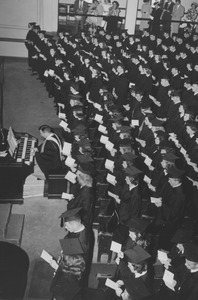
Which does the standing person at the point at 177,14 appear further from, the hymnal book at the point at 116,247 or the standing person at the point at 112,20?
the hymnal book at the point at 116,247

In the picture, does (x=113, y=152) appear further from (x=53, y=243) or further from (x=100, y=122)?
(x=53, y=243)

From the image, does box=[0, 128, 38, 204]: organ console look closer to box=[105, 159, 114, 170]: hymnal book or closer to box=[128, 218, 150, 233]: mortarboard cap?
box=[105, 159, 114, 170]: hymnal book

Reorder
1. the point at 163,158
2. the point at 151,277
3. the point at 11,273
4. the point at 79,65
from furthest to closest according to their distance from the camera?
the point at 79,65 → the point at 163,158 → the point at 151,277 → the point at 11,273

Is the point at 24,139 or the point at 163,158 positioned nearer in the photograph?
the point at 163,158

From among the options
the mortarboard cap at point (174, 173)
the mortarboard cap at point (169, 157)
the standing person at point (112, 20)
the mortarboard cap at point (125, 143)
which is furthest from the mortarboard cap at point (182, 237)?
the standing person at point (112, 20)

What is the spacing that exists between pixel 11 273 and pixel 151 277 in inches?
77.4

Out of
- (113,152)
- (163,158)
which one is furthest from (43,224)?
(163,158)

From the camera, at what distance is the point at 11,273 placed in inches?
194

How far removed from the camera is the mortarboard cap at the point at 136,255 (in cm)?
468

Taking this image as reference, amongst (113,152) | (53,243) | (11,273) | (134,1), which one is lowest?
(53,243)

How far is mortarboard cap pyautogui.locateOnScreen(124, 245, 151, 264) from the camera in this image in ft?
15.4

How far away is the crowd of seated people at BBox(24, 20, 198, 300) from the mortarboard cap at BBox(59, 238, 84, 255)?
1.94 feet

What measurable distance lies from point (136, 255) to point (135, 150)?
3.93 m

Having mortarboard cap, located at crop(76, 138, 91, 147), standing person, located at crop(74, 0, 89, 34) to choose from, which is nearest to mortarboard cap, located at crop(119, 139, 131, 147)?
mortarboard cap, located at crop(76, 138, 91, 147)
